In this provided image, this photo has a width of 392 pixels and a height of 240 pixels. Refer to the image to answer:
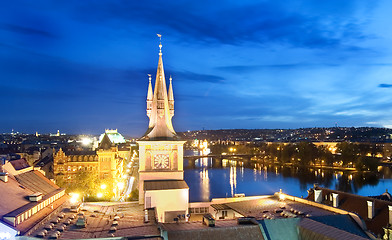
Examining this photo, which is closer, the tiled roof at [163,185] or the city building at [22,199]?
the city building at [22,199]

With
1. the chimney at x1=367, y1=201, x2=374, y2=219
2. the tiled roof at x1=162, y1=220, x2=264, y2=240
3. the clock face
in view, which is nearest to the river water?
the clock face

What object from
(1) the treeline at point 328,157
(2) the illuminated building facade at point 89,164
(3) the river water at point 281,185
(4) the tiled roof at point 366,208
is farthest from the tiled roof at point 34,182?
(1) the treeline at point 328,157

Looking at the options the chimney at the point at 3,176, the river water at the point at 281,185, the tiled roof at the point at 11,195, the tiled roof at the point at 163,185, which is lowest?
the river water at the point at 281,185

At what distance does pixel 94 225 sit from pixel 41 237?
118 inches

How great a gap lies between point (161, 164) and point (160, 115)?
3.44 meters

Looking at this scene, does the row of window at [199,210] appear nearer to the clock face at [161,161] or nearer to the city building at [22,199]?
the clock face at [161,161]

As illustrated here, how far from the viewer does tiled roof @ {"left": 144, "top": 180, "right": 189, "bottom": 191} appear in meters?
20.7

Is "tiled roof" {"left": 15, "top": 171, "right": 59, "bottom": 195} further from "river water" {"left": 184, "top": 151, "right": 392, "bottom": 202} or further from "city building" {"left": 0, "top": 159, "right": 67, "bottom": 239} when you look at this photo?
"river water" {"left": 184, "top": 151, "right": 392, "bottom": 202}

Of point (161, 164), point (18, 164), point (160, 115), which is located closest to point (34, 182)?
point (18, 164)

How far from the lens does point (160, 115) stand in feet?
77.7

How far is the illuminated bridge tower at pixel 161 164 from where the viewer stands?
66.9 feet

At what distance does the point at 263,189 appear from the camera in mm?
61531

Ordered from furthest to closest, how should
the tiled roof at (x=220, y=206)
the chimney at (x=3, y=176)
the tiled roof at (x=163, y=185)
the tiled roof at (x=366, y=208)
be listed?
the tiled roof at (x=163, y=185), the tiled roof at (x=220, y=206), the tiled roof at (x=366, y=208), the chimney at (x=3, y=176)

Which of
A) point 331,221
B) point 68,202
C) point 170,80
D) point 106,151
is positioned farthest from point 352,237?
point 106,151
